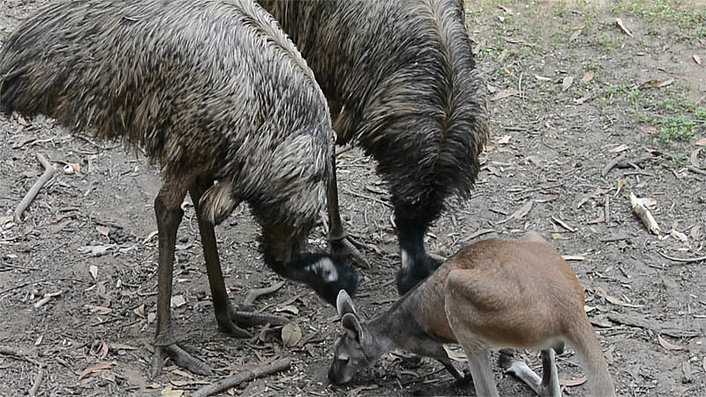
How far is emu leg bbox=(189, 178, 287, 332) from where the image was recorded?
17.9ft

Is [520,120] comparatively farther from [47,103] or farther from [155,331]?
[47,103]

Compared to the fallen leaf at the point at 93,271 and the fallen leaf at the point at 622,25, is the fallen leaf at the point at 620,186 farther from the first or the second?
the fallen leaf at the point at 93,271

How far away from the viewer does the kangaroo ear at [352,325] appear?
545cm

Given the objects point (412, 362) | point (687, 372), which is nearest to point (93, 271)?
point (412, 362)

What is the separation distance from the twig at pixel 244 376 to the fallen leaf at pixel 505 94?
3.65m

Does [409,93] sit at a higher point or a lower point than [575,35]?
higher

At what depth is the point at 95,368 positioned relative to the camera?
5578mm

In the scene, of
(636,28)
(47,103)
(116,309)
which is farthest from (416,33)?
(636,28)

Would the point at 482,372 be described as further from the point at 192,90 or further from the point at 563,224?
the point at 563,224

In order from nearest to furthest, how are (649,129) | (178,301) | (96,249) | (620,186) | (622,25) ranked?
(178,301) < (96,249) < (620,186) < (649,129) < (622,25)

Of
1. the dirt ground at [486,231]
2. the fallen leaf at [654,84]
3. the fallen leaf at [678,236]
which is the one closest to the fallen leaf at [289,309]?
the dirt ground at [486,231]

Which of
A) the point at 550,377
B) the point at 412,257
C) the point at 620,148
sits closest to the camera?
the point at 550,377

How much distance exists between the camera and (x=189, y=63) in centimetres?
495

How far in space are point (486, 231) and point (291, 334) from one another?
177 cm
